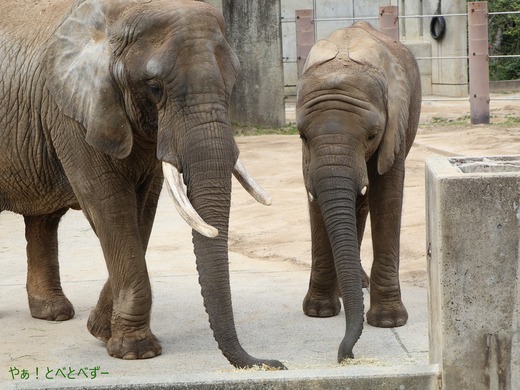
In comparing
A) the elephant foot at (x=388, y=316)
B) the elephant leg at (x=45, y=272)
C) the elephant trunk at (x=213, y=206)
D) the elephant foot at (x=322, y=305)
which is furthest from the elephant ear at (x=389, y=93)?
the elephant leg at (x=45, y=272)

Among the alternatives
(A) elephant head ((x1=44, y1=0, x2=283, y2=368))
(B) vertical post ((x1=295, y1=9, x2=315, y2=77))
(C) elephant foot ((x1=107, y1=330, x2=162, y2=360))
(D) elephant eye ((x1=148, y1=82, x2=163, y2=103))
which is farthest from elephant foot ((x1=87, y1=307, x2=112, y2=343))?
(B) vertical post ((x1=295, y1=9, x2=315, y2=77))

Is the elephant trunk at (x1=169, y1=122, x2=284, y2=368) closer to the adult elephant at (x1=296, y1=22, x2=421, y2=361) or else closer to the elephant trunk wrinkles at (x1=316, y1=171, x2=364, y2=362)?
the elephant trunk wrinkles at (x1=316, y1=171, x2=364, y2=362)

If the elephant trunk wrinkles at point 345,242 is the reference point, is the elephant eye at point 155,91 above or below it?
above

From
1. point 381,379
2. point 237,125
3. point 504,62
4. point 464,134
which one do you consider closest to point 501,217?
point 381,379

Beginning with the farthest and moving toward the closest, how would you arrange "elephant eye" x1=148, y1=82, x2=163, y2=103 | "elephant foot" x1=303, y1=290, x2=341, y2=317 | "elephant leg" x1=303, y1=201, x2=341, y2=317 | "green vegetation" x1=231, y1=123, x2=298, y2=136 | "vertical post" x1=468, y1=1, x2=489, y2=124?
1. "green vegetation" x1=231, y1=123, x2=298, y2=136
2. "vertical post" x1=468, y1=1, x2=489, y2=124
3. "elephant foot" x1=303, y1=290, x2=341, y2=317
4. "elephant leg" x1=303, y1=201, x2=341, y2=317
5. "elephant eye" x1=148, y1=82, x2=163, y2=103

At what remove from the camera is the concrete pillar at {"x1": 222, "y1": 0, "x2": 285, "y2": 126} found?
17.6 metres

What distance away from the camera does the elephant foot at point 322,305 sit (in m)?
6.82

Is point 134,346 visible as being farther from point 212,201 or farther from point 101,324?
point 212,201

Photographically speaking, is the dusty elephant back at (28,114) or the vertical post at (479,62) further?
the vertical post at (479,62)

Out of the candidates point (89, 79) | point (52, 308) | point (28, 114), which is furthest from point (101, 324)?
point (89, 79)

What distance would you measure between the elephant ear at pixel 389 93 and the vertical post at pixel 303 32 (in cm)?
Answer: 1113

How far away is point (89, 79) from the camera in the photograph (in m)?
5.85

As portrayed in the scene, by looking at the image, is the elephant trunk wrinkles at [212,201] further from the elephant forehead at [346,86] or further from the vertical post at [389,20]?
the vertical post at [389,20]

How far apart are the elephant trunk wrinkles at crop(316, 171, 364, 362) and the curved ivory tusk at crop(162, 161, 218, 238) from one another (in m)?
0.89
